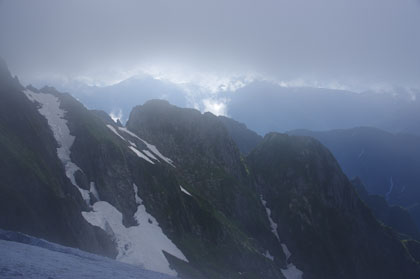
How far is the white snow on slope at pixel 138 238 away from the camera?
46.5 m

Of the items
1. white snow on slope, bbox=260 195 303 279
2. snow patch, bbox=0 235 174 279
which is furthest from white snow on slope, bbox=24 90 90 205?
white snow on slope, bbox=260 195 303 279

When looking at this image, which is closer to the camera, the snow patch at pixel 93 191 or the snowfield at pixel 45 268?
the snowfield at pixel 45 268

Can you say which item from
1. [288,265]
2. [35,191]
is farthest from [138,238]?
[288,265]

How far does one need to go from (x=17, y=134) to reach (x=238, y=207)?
6945cm

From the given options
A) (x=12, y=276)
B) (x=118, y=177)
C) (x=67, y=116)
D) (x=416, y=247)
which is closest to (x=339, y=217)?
(x=416, y=247)

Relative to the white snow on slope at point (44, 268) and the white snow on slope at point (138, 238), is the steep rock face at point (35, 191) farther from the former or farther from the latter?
the white snow on slope at point (44, 268)

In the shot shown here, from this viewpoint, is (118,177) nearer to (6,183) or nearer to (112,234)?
(112,234)

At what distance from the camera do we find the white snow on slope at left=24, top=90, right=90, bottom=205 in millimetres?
57525

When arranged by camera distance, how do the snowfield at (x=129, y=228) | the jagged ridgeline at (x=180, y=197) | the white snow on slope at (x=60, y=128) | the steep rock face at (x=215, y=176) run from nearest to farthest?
the jagged ridgeline at (x=180, y=197) < the snowfield at (x=129, y=228) < the white snow on slope at (x=60, y=128) < the steep rock face at (x=215, y=176)

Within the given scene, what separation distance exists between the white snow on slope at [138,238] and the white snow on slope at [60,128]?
4775 mm

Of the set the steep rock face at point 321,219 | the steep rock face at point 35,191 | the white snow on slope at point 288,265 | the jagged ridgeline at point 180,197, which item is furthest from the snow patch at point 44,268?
the steep rock face at point 321,219

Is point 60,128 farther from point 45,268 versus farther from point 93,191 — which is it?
point 45,268

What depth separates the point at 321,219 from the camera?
118 meters

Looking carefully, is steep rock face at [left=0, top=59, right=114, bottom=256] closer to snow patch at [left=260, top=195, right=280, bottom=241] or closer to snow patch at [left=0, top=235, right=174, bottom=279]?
snow patch at [left=0, top=235, right=174, bottom=279]
